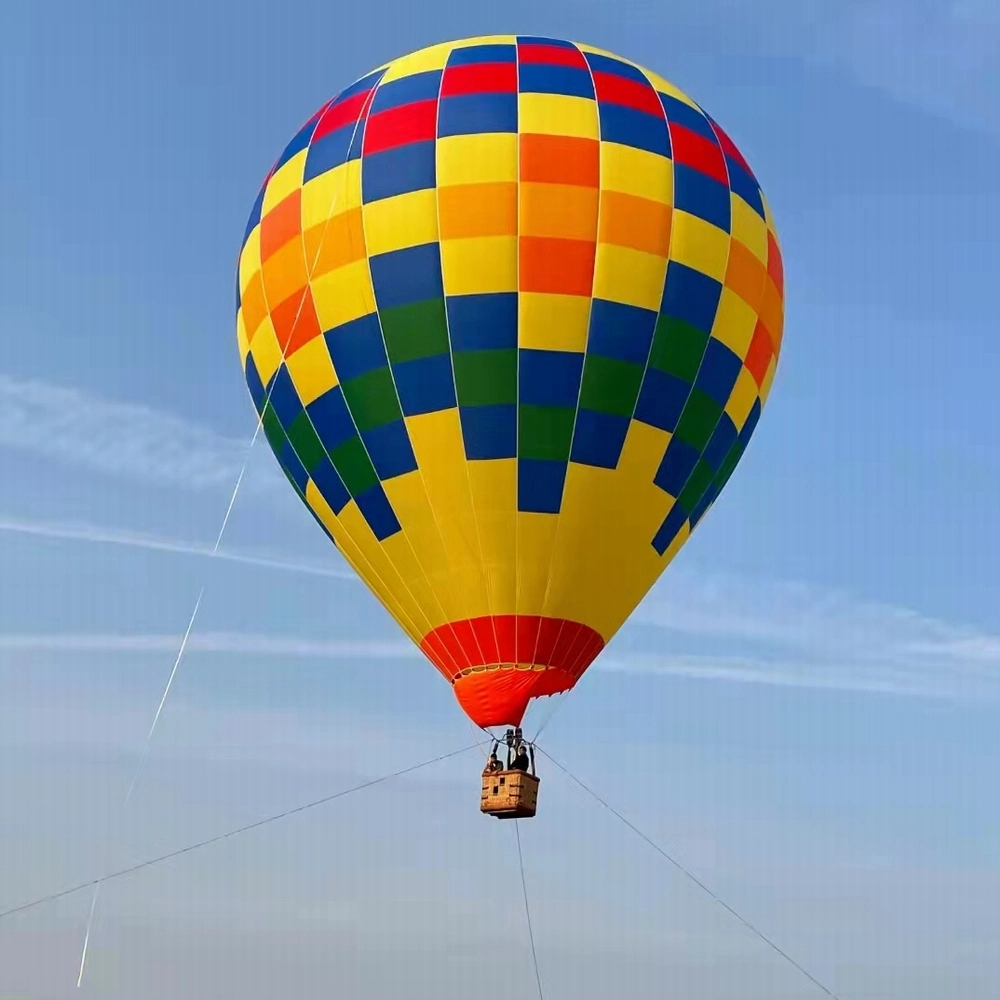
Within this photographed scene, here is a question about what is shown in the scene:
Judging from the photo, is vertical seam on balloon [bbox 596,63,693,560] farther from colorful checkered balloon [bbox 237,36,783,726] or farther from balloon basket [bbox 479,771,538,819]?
balloon basket [bbox 479,771,538,819]

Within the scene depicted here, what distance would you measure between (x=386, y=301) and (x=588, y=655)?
4.07 metres

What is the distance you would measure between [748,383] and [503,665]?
4.27 metres

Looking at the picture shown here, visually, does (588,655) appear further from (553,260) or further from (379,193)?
(379,193)

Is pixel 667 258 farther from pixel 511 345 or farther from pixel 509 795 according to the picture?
pixel 509 795

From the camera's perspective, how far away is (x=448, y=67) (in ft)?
59.4

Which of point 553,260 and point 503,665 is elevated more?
point 553,260

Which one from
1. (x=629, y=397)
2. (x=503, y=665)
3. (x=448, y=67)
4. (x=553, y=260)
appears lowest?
(x=503, y=665)

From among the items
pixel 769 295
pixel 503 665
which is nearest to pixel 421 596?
pixel 503 665

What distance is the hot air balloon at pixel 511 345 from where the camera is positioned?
16.9 meters

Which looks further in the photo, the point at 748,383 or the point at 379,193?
the point at 748,383

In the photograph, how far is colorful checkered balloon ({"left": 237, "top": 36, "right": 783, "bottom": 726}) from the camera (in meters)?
16.9

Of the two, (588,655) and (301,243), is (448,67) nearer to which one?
(301,243)

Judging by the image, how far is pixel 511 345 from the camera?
1688 cm

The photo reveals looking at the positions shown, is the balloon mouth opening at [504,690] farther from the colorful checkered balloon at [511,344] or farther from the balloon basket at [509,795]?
the balloon basket at [509,795]
